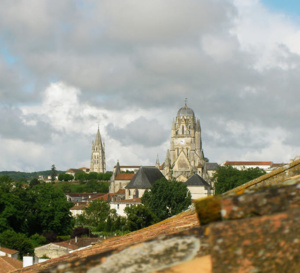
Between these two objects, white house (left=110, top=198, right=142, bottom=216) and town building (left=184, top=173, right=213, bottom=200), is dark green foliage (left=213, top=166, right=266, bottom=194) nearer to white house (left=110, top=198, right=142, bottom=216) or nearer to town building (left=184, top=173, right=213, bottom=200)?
town building (left=184, top=173, right=213, bottom=200)

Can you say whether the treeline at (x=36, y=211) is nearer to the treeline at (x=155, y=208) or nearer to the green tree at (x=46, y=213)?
the green tree at (x=46, y=213)

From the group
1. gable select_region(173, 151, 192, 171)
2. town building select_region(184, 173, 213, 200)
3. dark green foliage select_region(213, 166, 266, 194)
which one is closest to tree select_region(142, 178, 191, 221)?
dark green foliage select_region(213, 166, 266, 194)

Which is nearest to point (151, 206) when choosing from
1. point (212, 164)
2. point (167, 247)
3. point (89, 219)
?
point (89, 219)

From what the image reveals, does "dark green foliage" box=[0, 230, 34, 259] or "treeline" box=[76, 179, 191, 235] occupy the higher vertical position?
"treeline" box=[76, 179, 191, 235]

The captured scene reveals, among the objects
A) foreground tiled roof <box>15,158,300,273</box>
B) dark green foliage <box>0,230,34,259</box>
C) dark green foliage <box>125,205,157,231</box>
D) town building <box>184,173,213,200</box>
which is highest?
town building <box>184,173,213,200</box>

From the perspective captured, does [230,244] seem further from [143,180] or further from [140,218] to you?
[143,180]

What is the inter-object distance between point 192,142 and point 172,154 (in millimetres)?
6197

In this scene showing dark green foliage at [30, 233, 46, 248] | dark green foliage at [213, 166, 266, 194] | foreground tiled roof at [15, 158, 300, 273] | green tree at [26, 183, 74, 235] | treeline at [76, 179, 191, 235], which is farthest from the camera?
dark green foliage at [213, 166, 266, 194]

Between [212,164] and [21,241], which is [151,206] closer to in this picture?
[21,241]

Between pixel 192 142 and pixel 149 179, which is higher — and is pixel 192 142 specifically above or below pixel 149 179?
above

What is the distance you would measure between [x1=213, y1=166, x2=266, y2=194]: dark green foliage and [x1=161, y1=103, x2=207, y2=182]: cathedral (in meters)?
21.2

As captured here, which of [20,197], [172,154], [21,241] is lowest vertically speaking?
[21,241]

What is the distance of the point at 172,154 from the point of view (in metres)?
115

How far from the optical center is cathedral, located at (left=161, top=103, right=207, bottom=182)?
351ft
